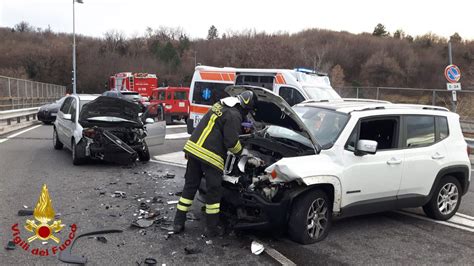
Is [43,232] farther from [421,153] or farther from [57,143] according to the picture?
[57,143]

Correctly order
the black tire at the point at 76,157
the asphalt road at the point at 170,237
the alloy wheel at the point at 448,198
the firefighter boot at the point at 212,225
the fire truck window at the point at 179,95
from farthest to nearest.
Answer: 1. the fire truck window at the point at 179,95
2. the black tire at the point at 76,157
3. the alloy wheel at the point at 448,198
4. the firefighter boot at the point at 212,225
5. the asphalt road at the point at 170,237

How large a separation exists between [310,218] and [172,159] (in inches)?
245

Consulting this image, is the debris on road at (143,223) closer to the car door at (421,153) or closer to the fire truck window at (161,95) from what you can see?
the car door at (421,153)

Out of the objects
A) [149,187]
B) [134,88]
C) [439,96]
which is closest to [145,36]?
[134,88]

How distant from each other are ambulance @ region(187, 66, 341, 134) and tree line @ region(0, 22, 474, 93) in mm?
41181

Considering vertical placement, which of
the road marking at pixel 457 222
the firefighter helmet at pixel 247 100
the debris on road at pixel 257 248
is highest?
the firefighter helmet at pixel 247 100

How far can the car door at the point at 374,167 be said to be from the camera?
5.06m

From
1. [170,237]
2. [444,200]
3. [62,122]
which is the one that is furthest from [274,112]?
[62,122]

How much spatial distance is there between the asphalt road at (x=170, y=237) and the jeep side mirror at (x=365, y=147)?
3.37 feet

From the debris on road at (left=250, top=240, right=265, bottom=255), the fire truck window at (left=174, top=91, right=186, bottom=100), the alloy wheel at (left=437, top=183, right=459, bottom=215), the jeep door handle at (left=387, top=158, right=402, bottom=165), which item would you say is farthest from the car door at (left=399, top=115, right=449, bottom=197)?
the fire truck window at (left=174, top=91, right=186, bottom=100)

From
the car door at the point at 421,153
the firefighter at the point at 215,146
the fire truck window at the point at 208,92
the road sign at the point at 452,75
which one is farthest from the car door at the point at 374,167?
the road sign at the point at 452,75

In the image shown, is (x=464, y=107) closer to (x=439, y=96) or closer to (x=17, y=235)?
(x=439, y=96)

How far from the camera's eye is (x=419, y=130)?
577cm

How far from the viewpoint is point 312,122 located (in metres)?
5.70
